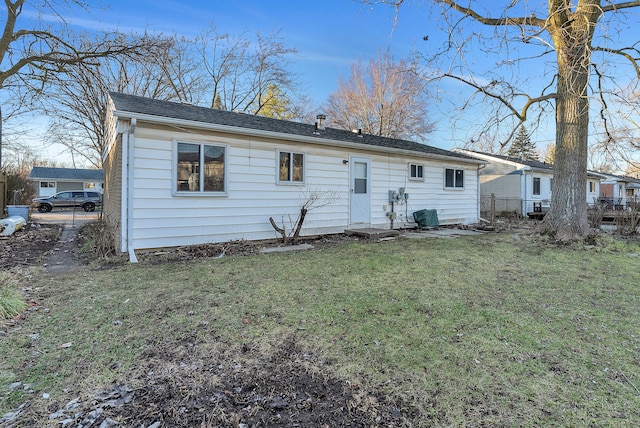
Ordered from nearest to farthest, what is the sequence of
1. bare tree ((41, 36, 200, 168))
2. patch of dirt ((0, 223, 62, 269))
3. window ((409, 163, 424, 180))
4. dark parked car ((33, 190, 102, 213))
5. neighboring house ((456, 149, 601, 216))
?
patch of dirt ((0, 223, 62, 269))
window ((409, 163, 424, 180))
bare tree ((41, 36, 200, 168))
neighboring house ((456, 149, 601, 216))
dark parked car ((33, 190, 102, 213))

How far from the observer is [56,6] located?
380 inches

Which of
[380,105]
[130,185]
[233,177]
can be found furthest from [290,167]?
[380,105]

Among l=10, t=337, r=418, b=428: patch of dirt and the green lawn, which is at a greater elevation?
the green lawn

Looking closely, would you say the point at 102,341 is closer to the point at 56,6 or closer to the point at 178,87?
the point at 56,6

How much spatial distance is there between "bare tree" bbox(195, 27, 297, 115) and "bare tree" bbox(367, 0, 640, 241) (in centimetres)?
1537

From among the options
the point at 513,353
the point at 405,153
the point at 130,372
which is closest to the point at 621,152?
the point at 405,153

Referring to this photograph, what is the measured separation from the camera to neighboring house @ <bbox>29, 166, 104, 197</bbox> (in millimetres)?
32438

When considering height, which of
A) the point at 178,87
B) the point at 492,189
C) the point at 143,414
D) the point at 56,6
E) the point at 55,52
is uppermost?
the point at 178,87

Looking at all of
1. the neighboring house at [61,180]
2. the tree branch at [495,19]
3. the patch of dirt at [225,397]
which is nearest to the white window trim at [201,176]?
the patch of dirt at [225,397]

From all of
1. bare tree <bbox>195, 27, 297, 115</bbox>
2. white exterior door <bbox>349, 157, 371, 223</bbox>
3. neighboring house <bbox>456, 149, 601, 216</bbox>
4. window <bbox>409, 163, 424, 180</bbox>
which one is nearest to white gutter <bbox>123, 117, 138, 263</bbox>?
white exterior door <bbox>349, 157, 371, 223</bbox>

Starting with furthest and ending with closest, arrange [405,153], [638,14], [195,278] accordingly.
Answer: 1. [405,153]
2. [638,14]
3. [195,278]

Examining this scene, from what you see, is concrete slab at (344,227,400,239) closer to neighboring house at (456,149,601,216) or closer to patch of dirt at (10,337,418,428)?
patch of dirt at (10,337,418,428)

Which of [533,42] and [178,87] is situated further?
[178,87]

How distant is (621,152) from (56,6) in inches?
668
